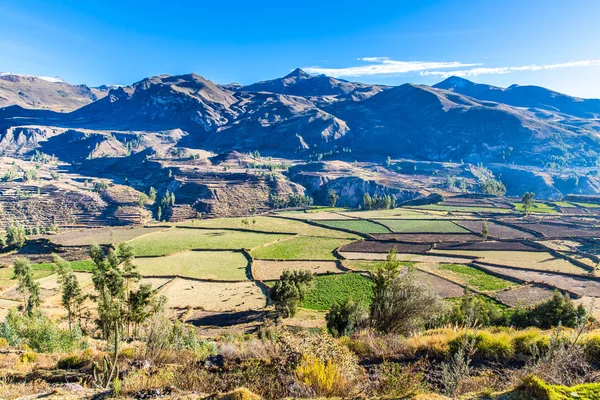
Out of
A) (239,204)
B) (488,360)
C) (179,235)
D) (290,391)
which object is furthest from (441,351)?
(239,204)

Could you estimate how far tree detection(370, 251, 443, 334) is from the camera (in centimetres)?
2038

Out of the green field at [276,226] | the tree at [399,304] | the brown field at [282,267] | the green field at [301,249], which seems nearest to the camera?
the tree at [399,304]

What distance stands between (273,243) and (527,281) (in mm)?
55395

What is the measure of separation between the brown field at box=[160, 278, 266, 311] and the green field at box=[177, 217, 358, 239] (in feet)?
139

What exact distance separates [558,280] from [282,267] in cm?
4954

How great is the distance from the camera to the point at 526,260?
228 feet

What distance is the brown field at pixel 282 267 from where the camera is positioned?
62875 mm

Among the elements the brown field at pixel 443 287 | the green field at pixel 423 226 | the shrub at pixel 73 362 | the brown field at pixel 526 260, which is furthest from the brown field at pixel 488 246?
the shrub at pixel 73 362

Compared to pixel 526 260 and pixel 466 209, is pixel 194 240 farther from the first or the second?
pixel 466 209

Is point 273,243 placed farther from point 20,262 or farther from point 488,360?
point 488,360

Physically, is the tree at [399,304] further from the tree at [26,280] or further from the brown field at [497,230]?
the brown field at [497,230]

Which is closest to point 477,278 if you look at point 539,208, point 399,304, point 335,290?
point 335,290

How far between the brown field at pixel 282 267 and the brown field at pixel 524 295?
2729 centimetres

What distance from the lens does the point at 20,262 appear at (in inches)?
1820
